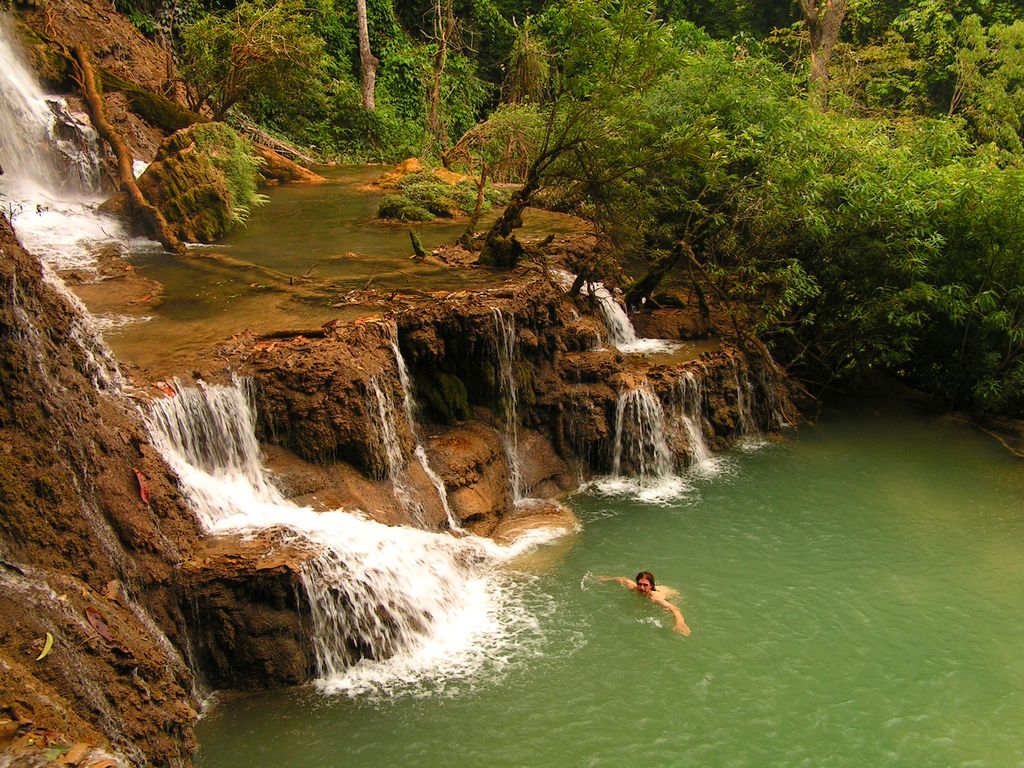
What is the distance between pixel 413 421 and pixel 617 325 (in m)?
4.52

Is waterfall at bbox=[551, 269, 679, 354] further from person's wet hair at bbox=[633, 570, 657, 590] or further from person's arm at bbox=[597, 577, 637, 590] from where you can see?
person's wet hair at bbox=[633, 570, 657, 590]

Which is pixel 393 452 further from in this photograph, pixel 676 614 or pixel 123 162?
pixel 123 162

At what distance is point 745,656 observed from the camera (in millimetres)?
6887

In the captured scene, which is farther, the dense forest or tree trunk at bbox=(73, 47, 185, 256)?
tree trunk at bbox=(73, 47, 185, 256)

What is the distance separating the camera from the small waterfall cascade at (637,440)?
10.2 meters

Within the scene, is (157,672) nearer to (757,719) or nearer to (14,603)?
(14,603)

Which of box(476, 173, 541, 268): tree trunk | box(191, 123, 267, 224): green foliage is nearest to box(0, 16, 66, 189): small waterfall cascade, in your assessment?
box(191, 123, 267, 224): green foliage

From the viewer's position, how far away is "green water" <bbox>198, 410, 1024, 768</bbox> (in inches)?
230

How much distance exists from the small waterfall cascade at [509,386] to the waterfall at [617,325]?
8.26 ft

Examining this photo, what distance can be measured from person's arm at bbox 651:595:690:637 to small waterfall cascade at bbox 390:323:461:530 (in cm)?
226

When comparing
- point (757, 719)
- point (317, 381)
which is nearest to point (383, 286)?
point (317, 381)

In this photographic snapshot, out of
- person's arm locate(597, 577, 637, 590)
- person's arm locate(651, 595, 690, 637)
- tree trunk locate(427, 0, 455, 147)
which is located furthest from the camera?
tree trunk locate(427, 0, 455, 147)

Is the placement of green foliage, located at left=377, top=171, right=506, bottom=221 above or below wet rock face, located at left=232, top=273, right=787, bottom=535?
above

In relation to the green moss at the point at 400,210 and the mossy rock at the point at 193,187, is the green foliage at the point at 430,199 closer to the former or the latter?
the green moss at the point at 400,210
